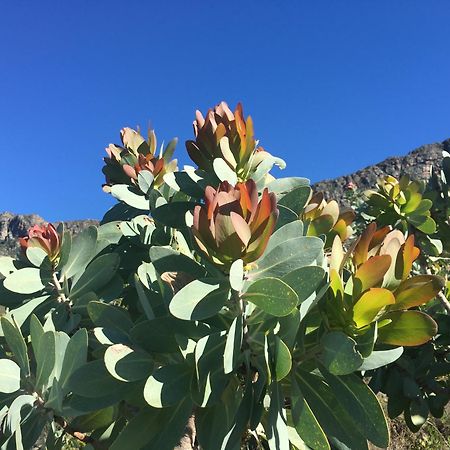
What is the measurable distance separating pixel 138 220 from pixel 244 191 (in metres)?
0.98

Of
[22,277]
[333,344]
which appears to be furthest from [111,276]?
[333,344]

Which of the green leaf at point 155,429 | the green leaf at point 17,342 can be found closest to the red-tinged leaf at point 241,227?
the green leaf at point 155,429

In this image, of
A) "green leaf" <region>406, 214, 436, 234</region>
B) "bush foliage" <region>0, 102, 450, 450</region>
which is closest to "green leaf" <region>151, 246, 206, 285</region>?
"bush foliage" <region>0, 102, 450, 450</region>

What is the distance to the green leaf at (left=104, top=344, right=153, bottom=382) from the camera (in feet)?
3.77

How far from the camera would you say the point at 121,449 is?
1236mm

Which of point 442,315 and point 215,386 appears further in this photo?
point 442,315

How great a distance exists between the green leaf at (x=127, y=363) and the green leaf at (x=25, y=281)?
2.36 feet

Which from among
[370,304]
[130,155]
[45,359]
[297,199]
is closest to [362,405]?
[370,304]

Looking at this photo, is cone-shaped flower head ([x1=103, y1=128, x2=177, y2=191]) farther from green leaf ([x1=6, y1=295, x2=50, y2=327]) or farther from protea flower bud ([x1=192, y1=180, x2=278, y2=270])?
protea flower bud ([x1=192, y1=180, x2=278, y2=270])

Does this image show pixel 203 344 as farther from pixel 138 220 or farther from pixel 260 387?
pixel 138 220

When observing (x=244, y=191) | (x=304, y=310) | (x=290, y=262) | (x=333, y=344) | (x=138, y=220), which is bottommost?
(x=333, y=344)

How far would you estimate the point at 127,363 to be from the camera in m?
1.19

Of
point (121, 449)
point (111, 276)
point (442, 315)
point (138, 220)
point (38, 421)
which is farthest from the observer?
point (442, 315)

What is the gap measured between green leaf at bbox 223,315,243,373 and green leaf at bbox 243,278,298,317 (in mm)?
72
